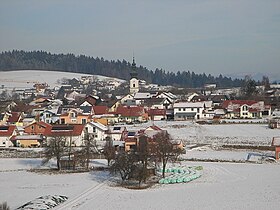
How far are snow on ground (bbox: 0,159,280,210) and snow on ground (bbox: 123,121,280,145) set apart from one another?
9.24 meters

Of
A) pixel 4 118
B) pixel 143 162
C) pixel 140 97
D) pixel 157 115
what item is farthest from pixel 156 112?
pixel 143 162

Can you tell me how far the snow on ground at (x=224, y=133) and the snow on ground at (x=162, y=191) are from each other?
9.24 m

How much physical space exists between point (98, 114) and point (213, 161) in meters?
23.6

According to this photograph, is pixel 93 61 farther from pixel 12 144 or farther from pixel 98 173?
pixel 98 173

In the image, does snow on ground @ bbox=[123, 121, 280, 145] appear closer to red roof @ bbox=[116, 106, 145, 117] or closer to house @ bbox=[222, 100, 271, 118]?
red roof @ bbox=[116, 106, 145, 117]

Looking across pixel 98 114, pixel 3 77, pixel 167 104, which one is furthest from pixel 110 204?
pixel 3 77

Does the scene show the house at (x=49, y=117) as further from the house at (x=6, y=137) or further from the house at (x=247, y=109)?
the house at (x=247, y=109)

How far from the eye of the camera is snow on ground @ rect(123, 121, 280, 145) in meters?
30.9

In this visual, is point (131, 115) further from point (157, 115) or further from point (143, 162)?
point (143, 162)

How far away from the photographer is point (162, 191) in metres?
16.7

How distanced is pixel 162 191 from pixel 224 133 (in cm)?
1888

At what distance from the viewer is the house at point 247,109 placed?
46.7 metres

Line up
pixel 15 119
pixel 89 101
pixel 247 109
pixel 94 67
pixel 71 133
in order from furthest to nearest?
pixel 94 67 → pixel 89 101 → pixel 247 109 → pixel 15 119 → pixel 71 133

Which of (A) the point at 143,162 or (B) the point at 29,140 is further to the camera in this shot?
(B) the point at 29,140
